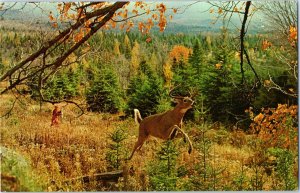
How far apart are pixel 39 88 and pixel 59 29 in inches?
30.2

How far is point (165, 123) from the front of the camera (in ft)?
18.0

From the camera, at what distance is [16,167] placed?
530cm

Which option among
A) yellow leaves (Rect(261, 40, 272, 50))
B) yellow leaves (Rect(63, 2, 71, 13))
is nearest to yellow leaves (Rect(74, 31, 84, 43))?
yellow leaves (Rect(63, 2, 71, 13))

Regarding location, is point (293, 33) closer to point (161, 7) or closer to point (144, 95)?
point (161, 7)

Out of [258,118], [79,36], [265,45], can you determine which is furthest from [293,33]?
[79,36]

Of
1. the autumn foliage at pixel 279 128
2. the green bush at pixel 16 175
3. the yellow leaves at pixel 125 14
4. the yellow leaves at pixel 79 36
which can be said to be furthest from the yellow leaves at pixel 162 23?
the green bush at pixel 16 175

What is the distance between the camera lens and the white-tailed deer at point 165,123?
5.45 m

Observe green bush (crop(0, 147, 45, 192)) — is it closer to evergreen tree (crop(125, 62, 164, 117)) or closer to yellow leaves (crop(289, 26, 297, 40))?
evergreen tree (crop(125, 62, 164, 117))

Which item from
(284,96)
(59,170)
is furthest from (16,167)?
(284,96)

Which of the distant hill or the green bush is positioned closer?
the green bush

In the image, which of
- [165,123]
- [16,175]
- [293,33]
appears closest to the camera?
[16,175]

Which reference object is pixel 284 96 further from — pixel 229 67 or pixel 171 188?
pixel 171 188

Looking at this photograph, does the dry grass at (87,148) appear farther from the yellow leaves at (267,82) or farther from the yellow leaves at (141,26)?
the yellow leaves at (141,26)

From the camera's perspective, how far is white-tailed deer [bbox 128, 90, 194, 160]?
214 inches
